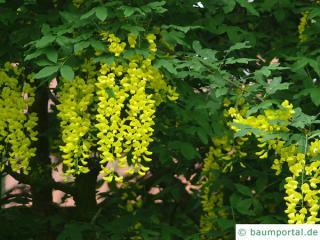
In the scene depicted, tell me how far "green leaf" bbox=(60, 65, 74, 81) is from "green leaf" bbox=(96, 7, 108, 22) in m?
0.32

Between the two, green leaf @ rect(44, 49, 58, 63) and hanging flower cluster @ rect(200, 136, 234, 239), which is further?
hanging flower cluster @ rect(200, 136, 234, 239)

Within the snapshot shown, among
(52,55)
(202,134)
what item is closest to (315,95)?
(202,134)

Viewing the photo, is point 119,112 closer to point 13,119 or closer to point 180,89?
point 180,89

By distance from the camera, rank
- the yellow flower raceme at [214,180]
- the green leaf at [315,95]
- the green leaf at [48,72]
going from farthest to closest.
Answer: the yellow flower raceme at [214,180]
the green leaf at [315,95]
the green leaf at [48,72]

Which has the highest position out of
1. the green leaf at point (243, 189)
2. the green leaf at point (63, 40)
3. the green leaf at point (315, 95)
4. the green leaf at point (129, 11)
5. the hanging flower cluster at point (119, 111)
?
the green leaf at point (129, 11)

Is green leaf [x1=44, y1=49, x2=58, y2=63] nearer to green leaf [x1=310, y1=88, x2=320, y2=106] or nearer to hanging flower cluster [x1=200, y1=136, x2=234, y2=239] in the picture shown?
green leaf [x1=310, y1=88, x2=320, y2=106]

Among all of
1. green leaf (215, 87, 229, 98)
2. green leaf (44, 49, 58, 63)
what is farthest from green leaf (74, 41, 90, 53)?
green leaf (215, 87, 229, 98)

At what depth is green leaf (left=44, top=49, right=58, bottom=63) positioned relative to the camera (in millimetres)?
3933

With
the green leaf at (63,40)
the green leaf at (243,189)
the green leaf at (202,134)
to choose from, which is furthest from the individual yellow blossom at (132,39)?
the green leaf at (243,189)

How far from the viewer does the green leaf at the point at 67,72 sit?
389 centimetres

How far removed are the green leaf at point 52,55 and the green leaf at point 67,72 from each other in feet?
0.19

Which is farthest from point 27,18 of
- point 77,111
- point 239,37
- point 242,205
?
point 242,205

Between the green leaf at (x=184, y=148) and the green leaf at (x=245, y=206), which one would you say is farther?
the green leaf at (x=245, y=206)

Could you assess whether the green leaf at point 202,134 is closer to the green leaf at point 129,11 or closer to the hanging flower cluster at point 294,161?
the hanging flower cluster at point 294,161
